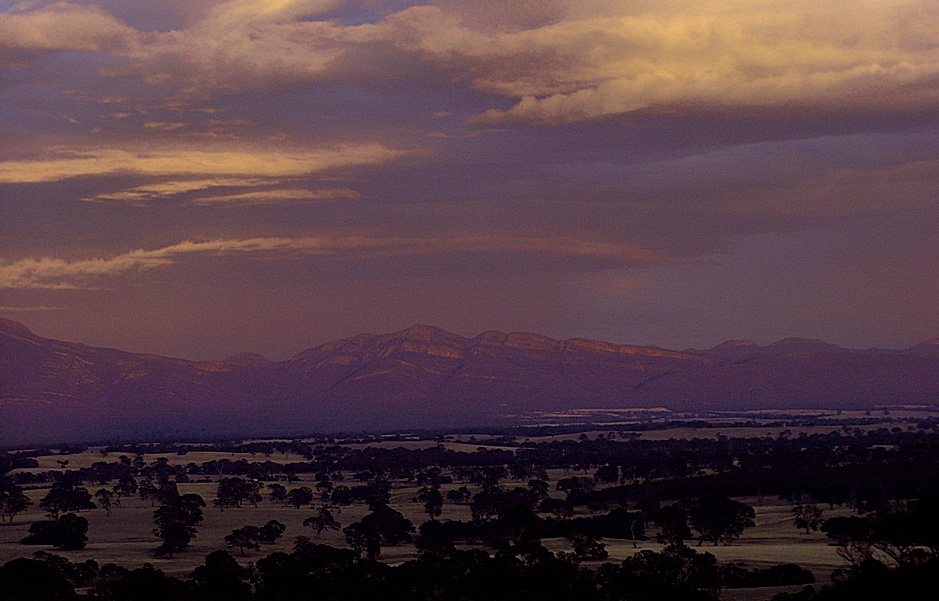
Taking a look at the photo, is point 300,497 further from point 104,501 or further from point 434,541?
point 434,541

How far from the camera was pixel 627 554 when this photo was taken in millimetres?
92375

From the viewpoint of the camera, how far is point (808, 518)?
105 m

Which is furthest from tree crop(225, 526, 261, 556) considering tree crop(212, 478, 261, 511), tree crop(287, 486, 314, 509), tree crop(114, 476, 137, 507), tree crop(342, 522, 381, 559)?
tree crop(114, 476, 137, 507)

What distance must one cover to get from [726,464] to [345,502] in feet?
176

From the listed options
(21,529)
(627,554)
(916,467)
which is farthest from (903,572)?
(21,529)

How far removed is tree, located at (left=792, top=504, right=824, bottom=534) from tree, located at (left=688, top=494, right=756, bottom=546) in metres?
4.06

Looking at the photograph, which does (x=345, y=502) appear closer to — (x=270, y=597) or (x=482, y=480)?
(x=482, y=480)

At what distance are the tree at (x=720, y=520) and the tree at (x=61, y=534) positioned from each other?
56.0m

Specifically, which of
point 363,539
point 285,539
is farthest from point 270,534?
point 363,539

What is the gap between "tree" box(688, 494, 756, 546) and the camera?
3962 inches

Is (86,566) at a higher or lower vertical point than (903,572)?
lower

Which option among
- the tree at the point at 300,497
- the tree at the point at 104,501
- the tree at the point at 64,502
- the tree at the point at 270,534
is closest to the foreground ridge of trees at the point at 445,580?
the tree at the point at 270,534

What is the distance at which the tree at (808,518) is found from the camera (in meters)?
104

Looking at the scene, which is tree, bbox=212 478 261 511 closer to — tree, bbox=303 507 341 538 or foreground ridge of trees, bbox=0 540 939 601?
tree, bbox=303 507 341 538
